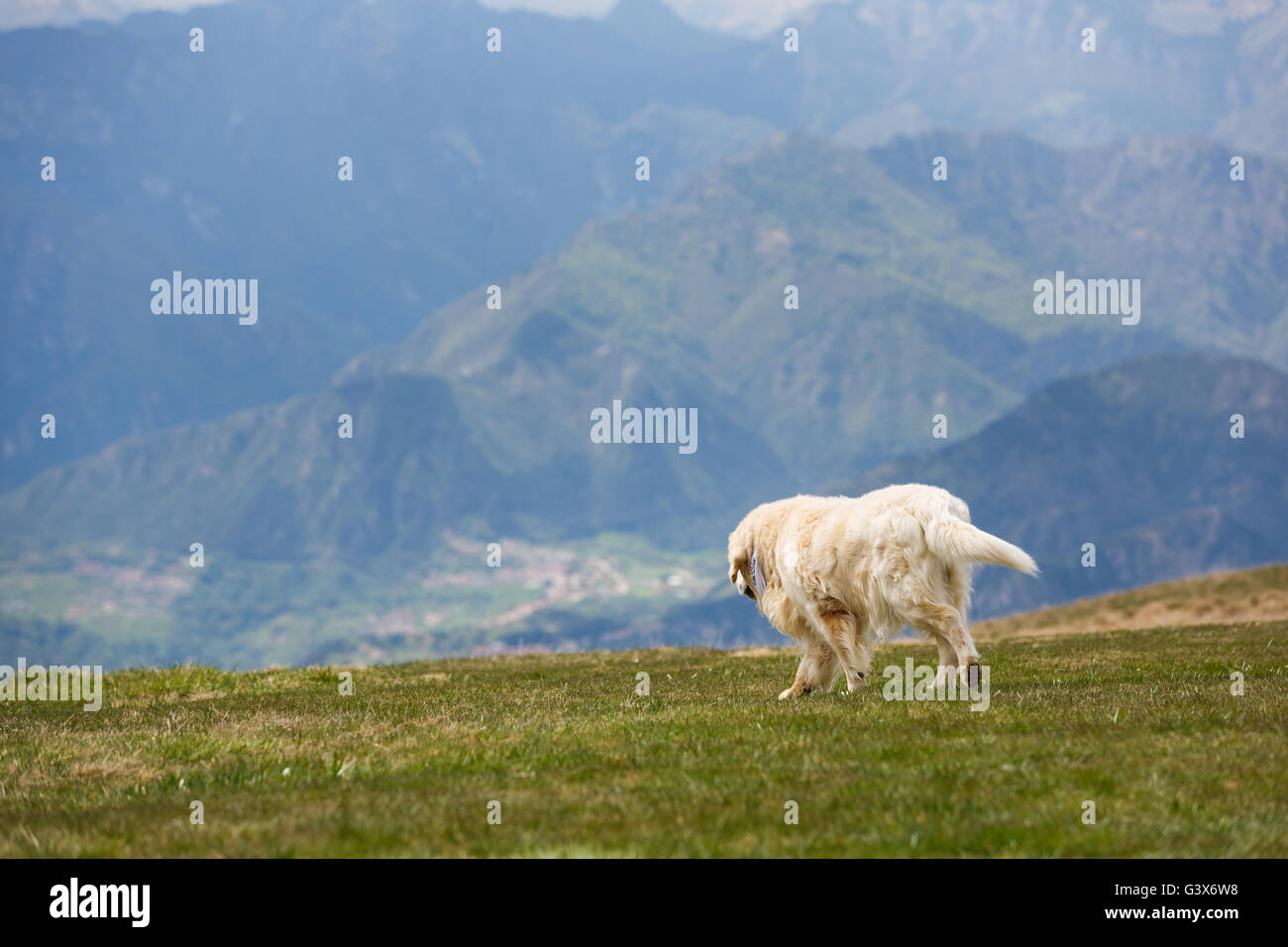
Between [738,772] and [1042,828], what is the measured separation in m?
2.96

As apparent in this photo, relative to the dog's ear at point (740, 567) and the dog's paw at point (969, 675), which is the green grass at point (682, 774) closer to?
the dog's paw at point (969, 675)

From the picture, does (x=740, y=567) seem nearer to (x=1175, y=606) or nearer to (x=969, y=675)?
(x=969, y=675)

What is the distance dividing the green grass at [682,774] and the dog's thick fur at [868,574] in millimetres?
733

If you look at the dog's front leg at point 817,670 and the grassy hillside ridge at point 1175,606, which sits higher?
the grassy hillside ridge at point 1175,606

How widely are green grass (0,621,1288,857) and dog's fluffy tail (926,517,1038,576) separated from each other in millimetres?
1553

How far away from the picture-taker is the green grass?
32.1 ft

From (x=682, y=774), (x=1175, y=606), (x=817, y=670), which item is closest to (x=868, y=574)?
(x=817, y=670)

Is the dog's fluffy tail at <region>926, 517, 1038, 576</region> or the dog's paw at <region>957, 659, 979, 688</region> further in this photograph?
the dog's paw at <region>957, 659, 979, 688</region>

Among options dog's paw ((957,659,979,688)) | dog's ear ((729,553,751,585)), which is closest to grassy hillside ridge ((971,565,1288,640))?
dog's ear ((729,553,751,585))

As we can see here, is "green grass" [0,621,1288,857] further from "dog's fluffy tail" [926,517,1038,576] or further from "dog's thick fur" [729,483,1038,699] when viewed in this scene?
"dog's fluffy tail" [926,517,1038,576]

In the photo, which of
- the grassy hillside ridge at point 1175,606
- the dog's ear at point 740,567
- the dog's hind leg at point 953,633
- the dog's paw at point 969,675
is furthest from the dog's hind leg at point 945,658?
the grassy hillside ridge at point 1175,606

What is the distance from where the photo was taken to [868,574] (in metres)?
17.1

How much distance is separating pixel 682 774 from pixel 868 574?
575 centimetres

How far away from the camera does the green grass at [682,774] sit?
978 centimetres
